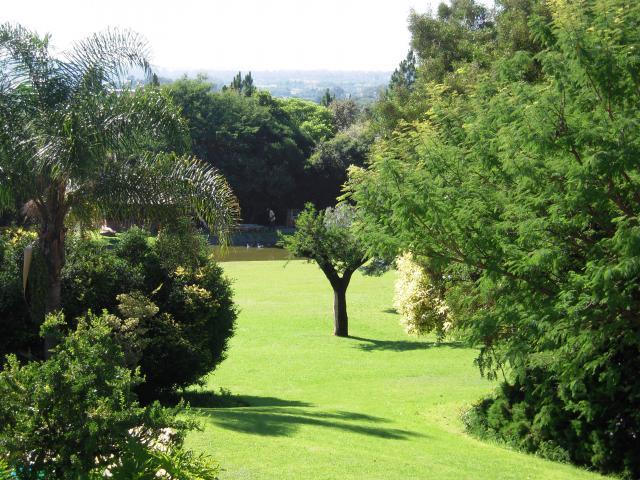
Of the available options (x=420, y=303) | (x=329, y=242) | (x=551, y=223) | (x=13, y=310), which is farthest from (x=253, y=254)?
(x=551, y=223)

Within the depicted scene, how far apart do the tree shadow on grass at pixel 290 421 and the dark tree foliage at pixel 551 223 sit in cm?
195

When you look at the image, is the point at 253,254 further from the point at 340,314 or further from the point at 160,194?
the point at 160,194

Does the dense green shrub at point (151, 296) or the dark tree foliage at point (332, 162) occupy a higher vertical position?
the dark tree foliage at point (332, 162)

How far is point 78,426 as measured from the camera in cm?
777

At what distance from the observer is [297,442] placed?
11945 mm

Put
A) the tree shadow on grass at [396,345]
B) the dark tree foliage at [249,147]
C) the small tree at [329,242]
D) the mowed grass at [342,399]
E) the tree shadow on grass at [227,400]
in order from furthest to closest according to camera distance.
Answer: the dark tree foliage at [249,147], the small tree at [329,242], the tree shadow on grass at [396,345], the tree shadow on grass at [227,400], the mowed grass at [342,399]

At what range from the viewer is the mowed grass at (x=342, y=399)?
11125 millimetres

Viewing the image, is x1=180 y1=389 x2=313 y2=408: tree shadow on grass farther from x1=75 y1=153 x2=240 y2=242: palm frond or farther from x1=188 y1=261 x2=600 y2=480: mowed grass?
x1=75 y1=153 x2=240 y2=242: palm frond

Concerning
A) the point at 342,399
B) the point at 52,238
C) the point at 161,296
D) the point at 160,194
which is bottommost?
the point at 342,399

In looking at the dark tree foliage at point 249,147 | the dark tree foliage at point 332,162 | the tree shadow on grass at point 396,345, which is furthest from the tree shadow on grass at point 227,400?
the dark tree foliage at point 332,162

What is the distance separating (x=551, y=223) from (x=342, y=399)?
9.58 meters

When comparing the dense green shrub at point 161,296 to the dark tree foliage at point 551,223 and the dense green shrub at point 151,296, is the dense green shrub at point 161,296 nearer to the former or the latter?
the dense green shrub at point 151,296

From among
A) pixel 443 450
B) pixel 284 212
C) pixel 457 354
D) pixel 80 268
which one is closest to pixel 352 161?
pixel 284 212

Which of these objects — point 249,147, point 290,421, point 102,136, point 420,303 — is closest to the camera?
point 290,421
